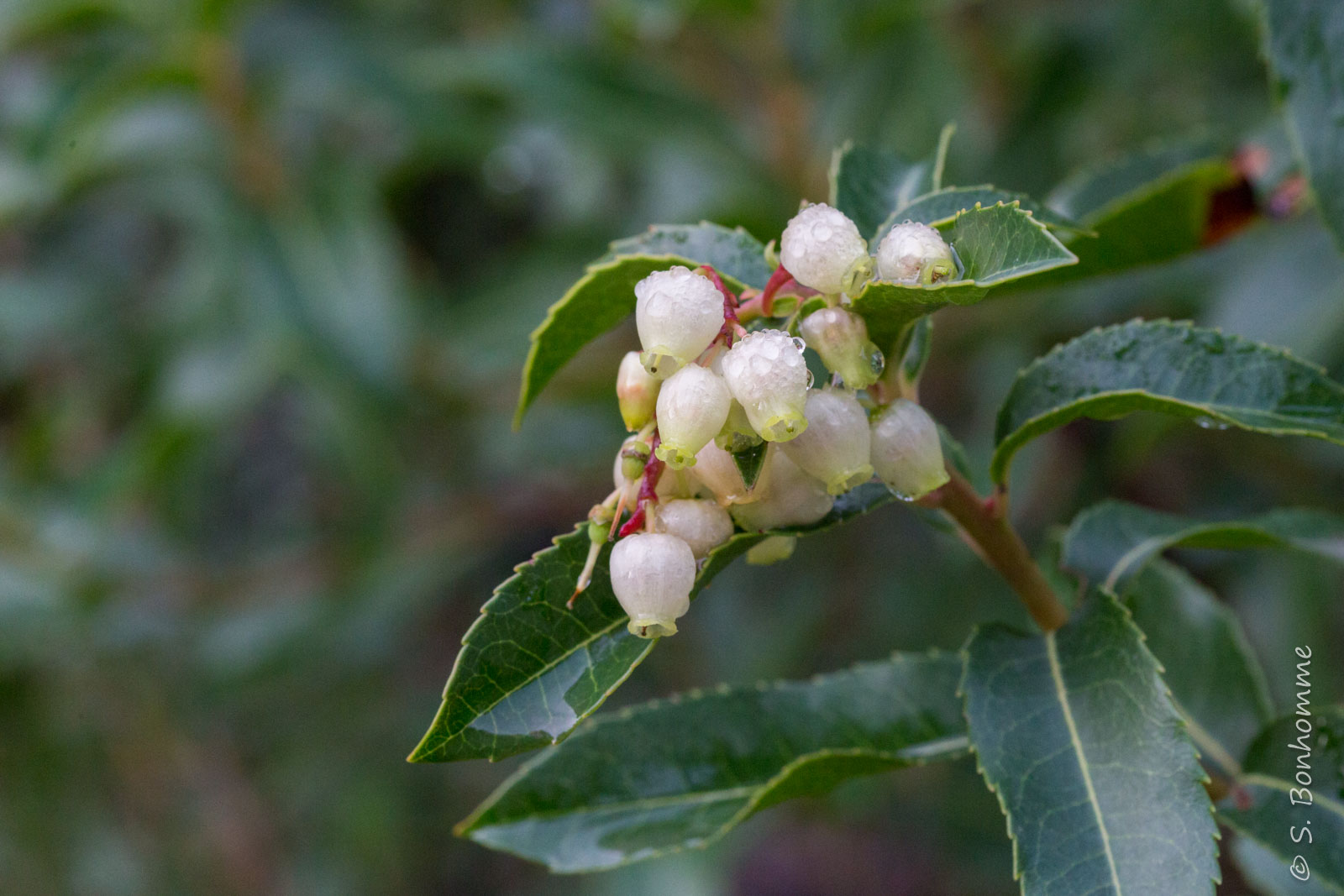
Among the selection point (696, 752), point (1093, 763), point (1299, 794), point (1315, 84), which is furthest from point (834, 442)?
point (1315, 84)

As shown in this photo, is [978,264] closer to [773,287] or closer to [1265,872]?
[773,287]

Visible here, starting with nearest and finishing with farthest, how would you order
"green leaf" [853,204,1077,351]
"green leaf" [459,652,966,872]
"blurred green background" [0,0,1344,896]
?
"green leaf" [853,204,1077,351] < "green leaf" [459,652,966,872] < "blurred green background" [0,0,1344,896]

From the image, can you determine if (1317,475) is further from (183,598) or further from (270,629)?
(183,598)

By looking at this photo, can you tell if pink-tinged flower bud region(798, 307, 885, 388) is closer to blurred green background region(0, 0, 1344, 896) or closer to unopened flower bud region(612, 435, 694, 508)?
unopened flower bud region(612, 435, 694, 508)

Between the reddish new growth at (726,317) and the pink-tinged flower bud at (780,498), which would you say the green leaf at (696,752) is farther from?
the reddish new growth at (726,317)

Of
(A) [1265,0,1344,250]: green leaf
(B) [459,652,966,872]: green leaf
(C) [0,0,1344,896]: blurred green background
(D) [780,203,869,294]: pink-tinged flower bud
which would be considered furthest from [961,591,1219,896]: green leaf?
(C) [0,0,1344,896]: blurred green background

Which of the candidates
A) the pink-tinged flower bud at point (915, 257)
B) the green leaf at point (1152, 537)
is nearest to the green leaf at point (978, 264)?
the pink-tinged flower bud at point (915, 257)

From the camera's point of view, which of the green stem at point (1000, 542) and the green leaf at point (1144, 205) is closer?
the green stem at point (1000, 542)

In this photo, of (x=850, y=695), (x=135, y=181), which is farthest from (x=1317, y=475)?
(x=135, y=181)
